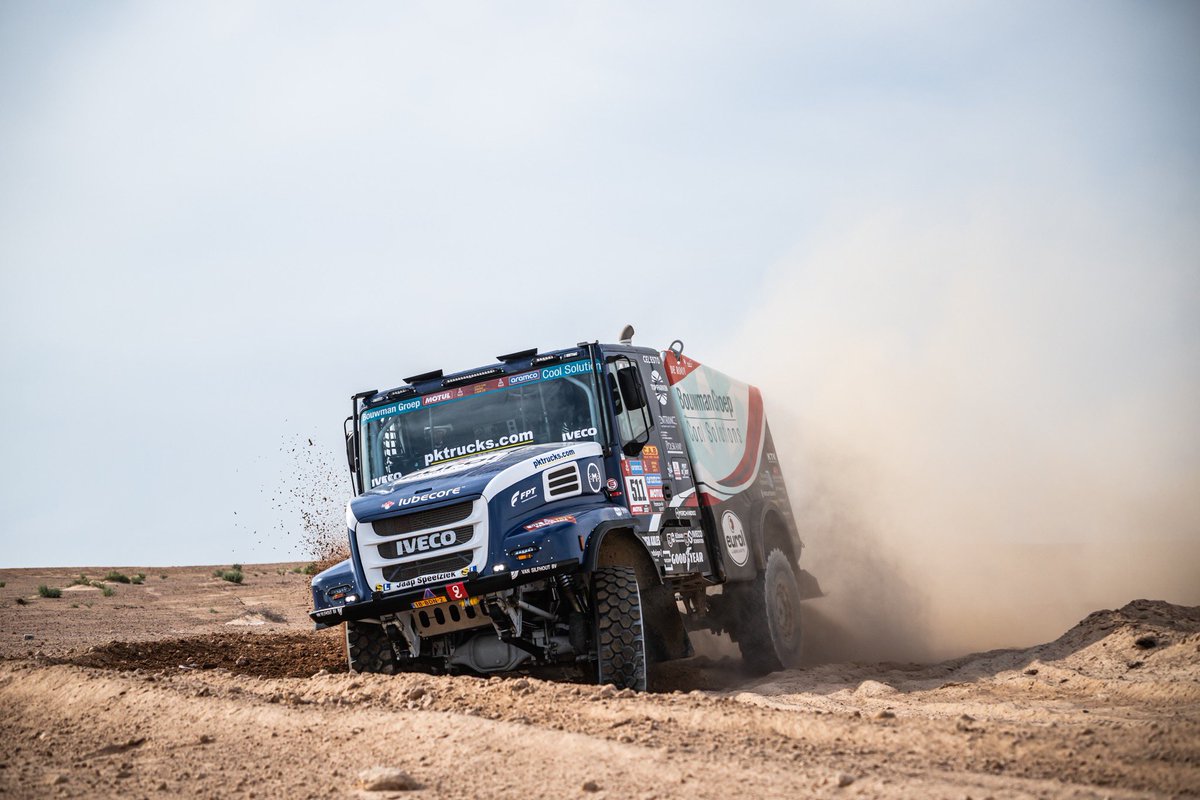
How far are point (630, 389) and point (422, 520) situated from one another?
2217 mm

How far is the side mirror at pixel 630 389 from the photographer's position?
1012cm

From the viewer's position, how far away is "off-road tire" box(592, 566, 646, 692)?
9.29 metres

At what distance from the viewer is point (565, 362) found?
1035cm

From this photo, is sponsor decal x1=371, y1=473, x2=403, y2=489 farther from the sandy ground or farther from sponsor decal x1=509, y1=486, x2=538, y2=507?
the sandy ground

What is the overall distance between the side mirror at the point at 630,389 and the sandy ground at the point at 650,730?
2.50 metres

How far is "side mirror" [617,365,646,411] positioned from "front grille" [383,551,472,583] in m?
2.03

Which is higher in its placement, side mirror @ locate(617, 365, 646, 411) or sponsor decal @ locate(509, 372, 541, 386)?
sponsor decal @ locate(509, 372, 541, 386)

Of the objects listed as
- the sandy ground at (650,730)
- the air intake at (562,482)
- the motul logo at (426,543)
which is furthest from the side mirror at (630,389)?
the sandy ground at (650,730)

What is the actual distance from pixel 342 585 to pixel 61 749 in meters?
2.63

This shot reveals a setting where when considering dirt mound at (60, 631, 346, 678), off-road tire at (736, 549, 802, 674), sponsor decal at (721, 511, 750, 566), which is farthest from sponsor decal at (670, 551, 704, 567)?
dirt mound at (60, 631, 346, 678)

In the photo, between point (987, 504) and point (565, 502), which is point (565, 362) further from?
point (987, 504)

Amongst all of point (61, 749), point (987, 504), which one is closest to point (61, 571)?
point (987, 504)

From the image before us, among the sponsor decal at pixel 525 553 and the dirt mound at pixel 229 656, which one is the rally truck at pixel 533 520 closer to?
the sponsor decal at pixel 525 553

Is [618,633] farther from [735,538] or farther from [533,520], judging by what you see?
[735,538]
